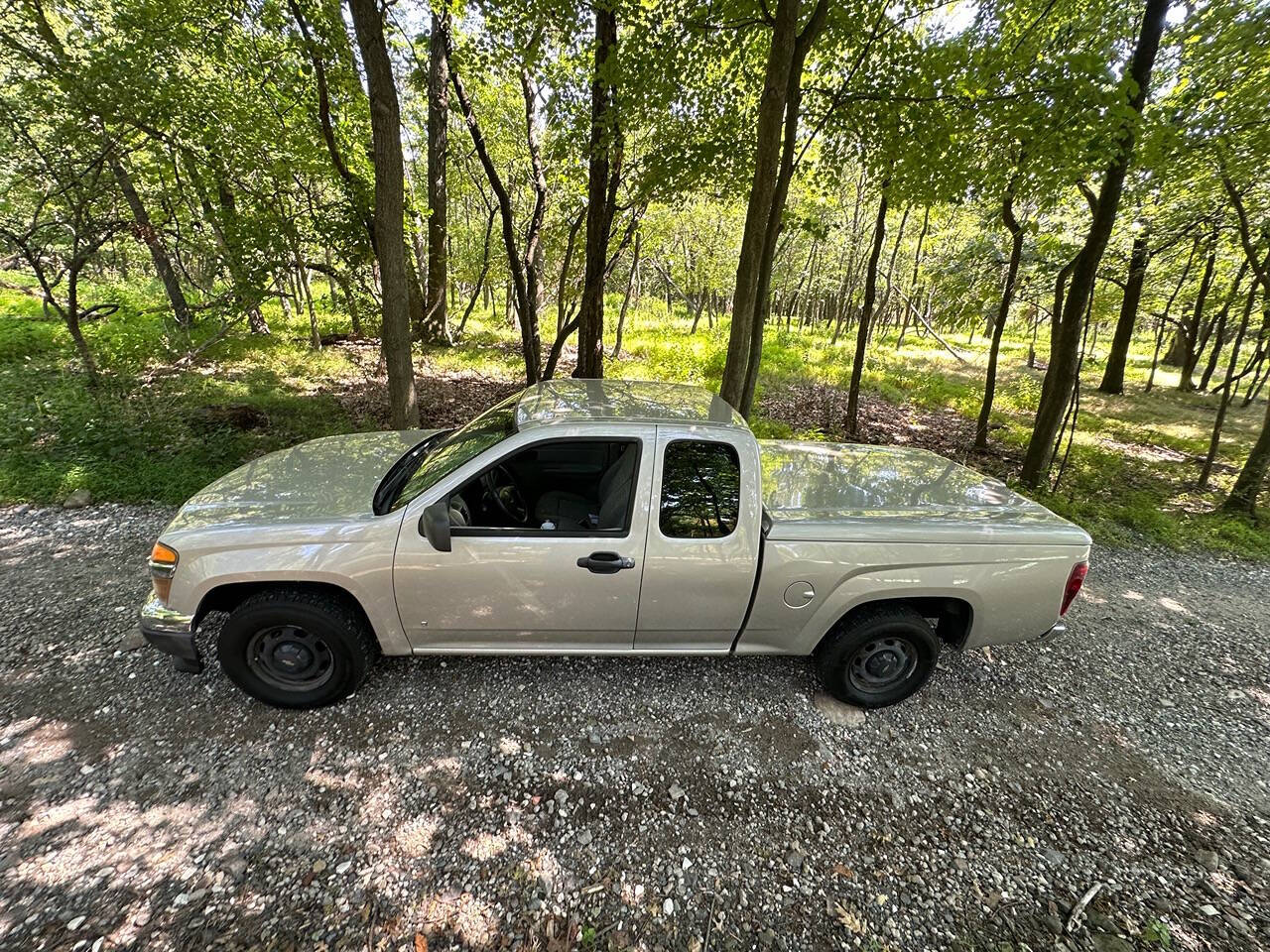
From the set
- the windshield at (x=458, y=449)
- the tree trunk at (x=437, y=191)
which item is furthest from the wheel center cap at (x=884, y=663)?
the tree trunk at (x=437, y=191)

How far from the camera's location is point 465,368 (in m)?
11.6

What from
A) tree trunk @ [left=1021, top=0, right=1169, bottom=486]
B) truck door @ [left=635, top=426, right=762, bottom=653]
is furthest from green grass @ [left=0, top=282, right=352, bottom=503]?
tree trunk @ [left=1021, top=0, right=1169, bottom=486]

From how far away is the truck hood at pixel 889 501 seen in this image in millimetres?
2908

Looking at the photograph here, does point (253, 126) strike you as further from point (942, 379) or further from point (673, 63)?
point (942, 379)

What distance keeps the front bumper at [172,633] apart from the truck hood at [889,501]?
10.2 feet

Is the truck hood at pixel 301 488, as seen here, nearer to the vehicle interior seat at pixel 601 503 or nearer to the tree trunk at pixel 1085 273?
the vehicle interior seat at pixel 601 503

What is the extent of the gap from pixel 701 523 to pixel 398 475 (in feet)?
6.23

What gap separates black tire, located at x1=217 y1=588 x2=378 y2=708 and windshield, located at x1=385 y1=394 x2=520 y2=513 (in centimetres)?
65

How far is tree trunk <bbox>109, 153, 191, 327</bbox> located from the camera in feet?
21.7

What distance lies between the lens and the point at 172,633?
8.84ft

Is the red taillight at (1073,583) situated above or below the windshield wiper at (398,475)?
below

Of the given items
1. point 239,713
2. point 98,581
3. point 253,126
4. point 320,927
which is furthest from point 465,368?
point 320,927

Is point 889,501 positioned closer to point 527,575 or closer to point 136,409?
point 527,575

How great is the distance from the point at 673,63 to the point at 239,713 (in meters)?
7.04
